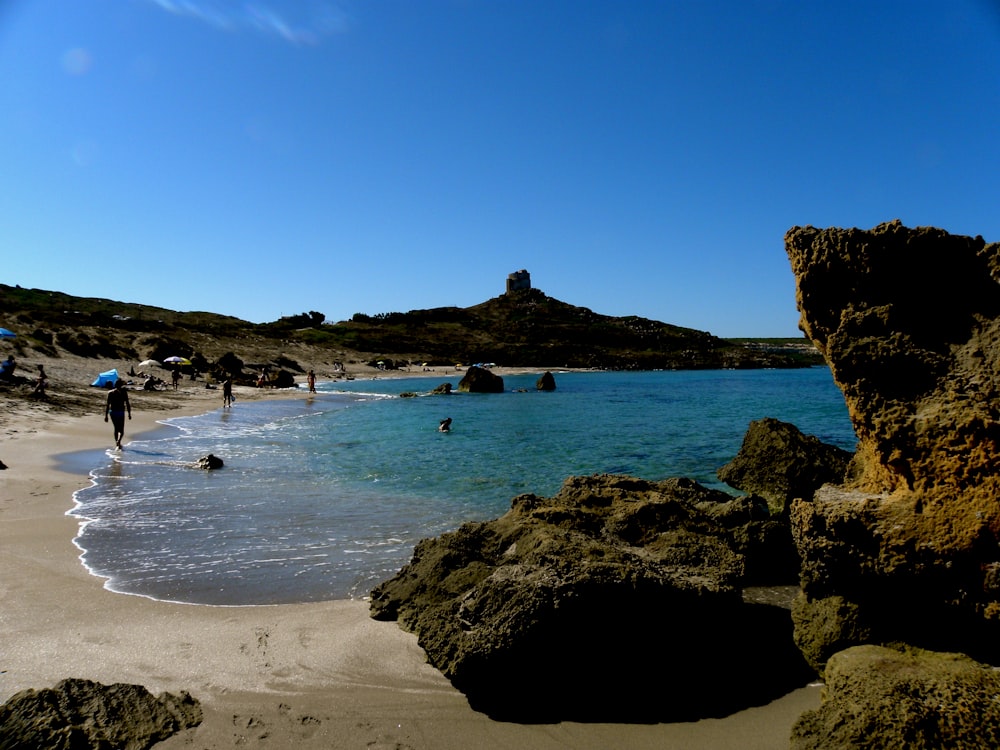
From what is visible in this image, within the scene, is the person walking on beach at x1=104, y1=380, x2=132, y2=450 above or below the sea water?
above

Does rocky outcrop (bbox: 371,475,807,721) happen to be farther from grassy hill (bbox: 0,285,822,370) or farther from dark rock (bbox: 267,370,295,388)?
dark rock (bbox: 267,370,295,388)

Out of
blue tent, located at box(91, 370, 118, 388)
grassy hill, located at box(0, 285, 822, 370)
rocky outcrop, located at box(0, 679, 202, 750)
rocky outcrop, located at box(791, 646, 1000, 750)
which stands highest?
grassy hill, located at box(0, 285, 822, 370)

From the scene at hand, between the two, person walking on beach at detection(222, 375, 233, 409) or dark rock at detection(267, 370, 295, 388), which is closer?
person walking on beach at detection(222, 375, 233, 409)

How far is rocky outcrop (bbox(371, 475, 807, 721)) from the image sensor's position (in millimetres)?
4410

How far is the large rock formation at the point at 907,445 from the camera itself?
4.00 meters

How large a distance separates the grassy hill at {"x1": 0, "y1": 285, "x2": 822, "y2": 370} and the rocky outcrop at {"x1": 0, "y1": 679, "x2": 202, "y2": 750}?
40530 mm

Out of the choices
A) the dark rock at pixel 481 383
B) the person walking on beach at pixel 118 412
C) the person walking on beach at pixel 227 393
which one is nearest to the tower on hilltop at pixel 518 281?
the dark rock at pixel 481 383

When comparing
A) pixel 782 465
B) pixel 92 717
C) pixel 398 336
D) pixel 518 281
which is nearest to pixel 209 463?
pixel 92 717

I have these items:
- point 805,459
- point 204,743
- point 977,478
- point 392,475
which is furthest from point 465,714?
point 392,475

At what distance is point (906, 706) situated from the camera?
11.3 feet

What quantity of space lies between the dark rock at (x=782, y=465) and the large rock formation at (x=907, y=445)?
20.9 ft

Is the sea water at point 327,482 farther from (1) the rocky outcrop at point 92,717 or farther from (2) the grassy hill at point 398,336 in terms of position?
(2) the grassy hill at point 398,336

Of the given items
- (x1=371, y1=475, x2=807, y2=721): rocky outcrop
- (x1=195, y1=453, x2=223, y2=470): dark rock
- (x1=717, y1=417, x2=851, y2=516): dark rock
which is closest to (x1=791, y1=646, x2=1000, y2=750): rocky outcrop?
(x1=371, y1=475, x2=807, y2=721): rocky outcrop

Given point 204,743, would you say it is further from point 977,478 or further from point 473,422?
point 473,422
